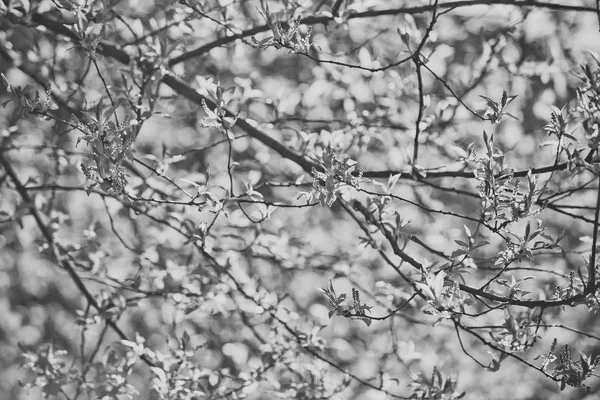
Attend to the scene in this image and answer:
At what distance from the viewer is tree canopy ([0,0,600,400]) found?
1.75 metres

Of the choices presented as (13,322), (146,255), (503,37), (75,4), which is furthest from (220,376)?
(13,322)

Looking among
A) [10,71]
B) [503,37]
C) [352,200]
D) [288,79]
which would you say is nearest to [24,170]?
[10,71]

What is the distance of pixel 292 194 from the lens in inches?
104

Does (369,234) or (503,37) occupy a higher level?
(503,37)

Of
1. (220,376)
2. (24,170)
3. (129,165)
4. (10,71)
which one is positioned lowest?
(220,376)

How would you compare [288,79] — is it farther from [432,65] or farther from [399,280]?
[399,280]

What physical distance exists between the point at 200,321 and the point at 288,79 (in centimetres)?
144

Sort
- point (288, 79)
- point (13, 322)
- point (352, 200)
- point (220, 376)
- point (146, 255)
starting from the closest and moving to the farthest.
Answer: point (352, 200) < point (220, 376) < point (146, 255) < point (288, 79) < point (13, 322)

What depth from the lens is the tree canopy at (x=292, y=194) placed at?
175cm

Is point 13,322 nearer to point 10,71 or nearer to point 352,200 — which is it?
point 10,71

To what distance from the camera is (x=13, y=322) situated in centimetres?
407

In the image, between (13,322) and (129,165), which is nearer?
(129,165)

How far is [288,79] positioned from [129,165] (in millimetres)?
1208

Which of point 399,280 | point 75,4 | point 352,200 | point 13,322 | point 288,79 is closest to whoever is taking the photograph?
point 75,4
